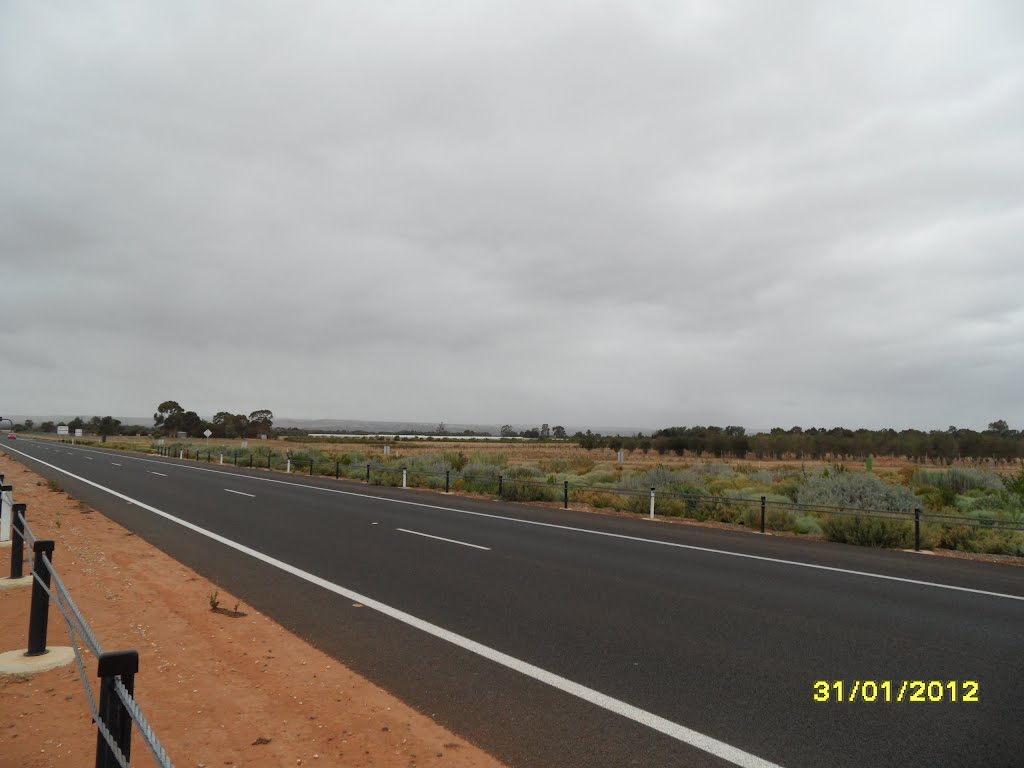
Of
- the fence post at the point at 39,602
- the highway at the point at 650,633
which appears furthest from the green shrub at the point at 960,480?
the fence post at the point at 39,602

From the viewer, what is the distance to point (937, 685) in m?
5.67

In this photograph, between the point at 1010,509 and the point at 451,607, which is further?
the point at 1010,509

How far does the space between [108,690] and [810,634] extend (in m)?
6.73

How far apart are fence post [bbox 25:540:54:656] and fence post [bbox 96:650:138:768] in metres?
3.00

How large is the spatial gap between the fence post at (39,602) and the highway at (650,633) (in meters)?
2.36

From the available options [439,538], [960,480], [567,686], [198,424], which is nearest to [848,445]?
[960,480]

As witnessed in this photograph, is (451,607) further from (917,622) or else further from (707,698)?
(917,622)

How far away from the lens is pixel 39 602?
5.70m

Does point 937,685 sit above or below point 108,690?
below

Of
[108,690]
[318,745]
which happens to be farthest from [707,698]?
[108,690]

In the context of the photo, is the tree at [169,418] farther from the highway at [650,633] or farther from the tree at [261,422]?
the highway at [650,633]
